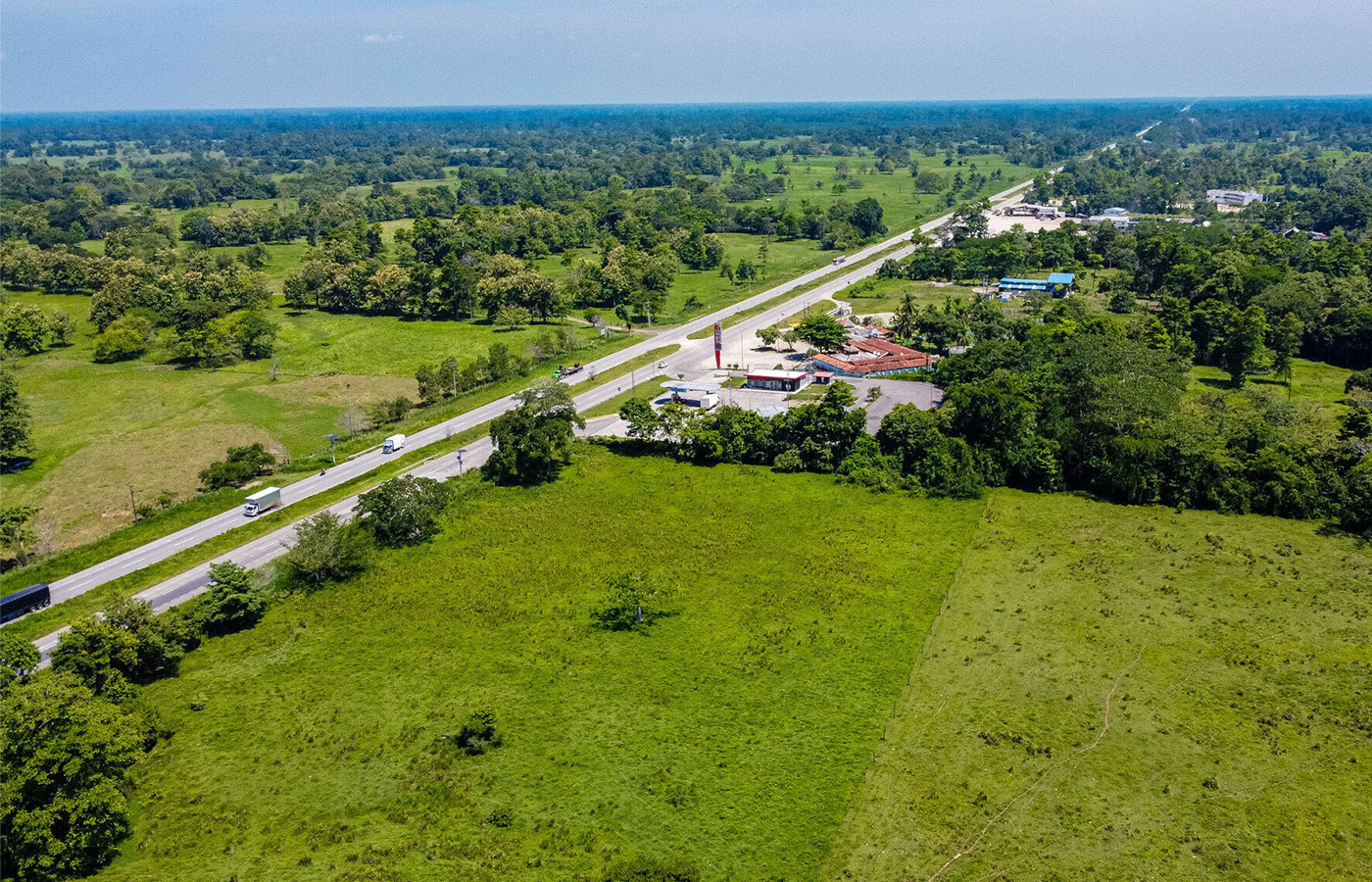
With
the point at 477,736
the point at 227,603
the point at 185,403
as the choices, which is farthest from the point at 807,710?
the point at 185,403

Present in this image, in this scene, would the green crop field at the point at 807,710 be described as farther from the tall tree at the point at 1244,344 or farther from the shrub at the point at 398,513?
the tall tree at the point at 1244,344

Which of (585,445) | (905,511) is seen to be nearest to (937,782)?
(905,511)

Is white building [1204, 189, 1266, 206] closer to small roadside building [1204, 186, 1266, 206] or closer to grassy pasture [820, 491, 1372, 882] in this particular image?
small roadside building [1204, 186, 1266, 206]

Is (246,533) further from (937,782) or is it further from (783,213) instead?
(783,213)

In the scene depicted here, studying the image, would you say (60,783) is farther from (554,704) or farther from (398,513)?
(398,513)

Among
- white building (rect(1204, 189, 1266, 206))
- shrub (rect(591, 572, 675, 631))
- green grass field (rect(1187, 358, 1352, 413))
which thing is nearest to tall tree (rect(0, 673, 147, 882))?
shrub (rect(591, 572, 675, 631))

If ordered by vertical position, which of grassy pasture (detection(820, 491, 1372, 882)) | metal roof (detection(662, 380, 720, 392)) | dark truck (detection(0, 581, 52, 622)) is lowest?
grassy pasture (detection(820, 491, 1372, 882))
